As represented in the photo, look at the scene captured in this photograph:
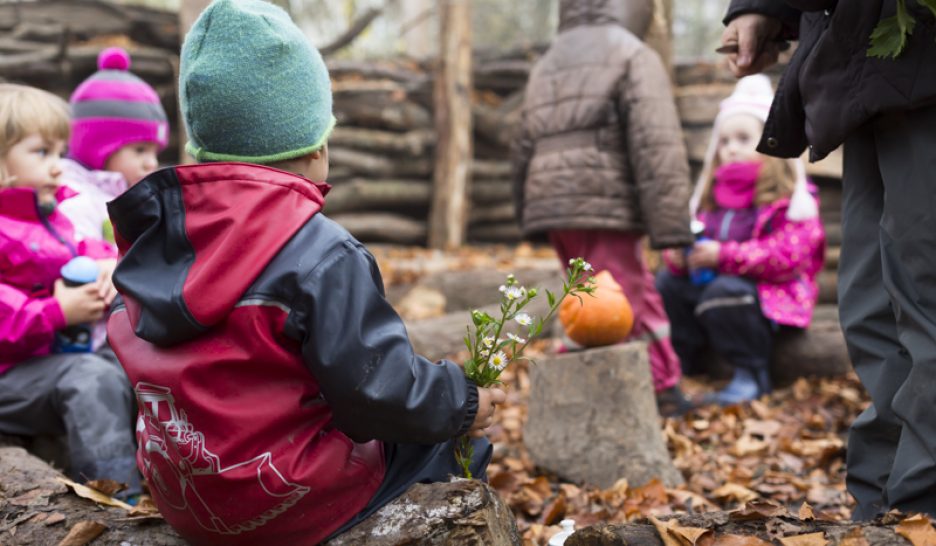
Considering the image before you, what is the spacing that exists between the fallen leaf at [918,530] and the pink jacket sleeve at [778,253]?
345cm

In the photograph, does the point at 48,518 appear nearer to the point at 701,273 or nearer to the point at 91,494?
the point at 91,494

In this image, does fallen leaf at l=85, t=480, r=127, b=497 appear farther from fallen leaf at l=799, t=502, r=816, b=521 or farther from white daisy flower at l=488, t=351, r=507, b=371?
fallen leaf at l=799, t=502, r=816, b=521

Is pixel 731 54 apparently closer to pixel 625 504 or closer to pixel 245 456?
pixel 625 504

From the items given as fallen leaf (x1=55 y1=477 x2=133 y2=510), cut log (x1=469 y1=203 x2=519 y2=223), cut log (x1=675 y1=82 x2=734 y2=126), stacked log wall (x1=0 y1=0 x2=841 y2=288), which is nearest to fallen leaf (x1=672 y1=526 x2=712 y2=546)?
fallen leaf (x1=55 y1=477 x2=133 y2=510)

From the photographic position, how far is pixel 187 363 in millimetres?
1940

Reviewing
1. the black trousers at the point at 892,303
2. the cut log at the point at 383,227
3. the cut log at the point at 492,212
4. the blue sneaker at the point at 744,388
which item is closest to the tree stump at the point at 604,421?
the black trousers at the point at 892,303

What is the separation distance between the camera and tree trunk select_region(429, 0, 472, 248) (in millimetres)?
9352

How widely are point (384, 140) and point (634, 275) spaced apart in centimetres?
502

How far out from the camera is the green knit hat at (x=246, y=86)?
82.7 inches

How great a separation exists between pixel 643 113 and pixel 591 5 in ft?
2.65

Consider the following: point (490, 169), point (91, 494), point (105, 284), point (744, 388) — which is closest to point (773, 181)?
point (744, 388)

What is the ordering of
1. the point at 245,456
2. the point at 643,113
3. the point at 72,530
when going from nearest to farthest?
1. the point at 245,456
2. the point at 72,530
3. the point at 643,113

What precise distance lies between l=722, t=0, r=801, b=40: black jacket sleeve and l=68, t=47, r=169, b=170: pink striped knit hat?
111 inches

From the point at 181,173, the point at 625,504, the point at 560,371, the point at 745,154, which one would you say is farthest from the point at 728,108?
the point at 181,173
